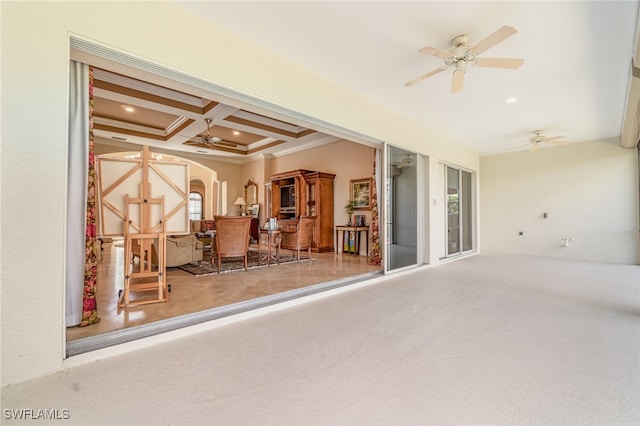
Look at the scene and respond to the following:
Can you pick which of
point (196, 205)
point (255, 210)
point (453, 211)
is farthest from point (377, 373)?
point (196, 205)

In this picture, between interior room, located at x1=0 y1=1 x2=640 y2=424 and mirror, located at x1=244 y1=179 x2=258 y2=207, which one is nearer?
interior room, located at x1=0 y1=1 x2=640 y2=424

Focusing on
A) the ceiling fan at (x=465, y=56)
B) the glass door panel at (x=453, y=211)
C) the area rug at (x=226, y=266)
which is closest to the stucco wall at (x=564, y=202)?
the glass door panel at (x=453, y=211)

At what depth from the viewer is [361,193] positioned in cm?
703

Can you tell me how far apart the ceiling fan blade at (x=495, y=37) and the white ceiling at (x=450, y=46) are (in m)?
0.26

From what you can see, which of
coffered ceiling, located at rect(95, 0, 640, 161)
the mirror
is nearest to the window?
the mirror

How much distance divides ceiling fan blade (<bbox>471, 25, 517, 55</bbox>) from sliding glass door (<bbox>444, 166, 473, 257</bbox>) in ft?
14.3

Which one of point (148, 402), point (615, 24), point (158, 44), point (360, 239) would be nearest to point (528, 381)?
point (148, 402)

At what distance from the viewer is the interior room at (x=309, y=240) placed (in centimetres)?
166

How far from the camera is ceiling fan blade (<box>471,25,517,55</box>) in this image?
89.7 inches

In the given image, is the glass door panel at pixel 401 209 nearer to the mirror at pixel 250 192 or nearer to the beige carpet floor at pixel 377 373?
the beige carpet floor at pixel 377 373

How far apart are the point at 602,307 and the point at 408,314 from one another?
93.8 inches

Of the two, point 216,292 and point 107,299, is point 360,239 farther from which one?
point 107,299

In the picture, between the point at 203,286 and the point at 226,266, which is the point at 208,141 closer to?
the point at 226,266

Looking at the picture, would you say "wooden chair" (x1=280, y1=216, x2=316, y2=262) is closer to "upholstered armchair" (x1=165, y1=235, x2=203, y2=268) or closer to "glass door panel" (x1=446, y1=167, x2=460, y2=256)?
"upholstered armchair" (x1=165, y1=235, x2=203, y2=268)
